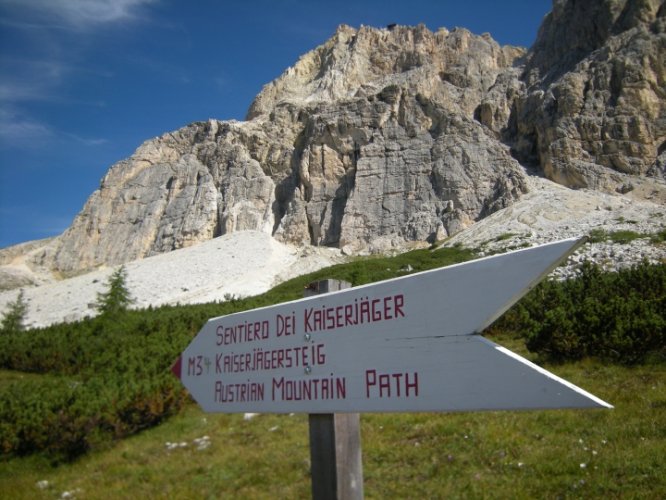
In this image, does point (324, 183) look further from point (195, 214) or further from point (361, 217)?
point (195, 214)

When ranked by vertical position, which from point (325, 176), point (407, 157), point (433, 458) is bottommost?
point (433, 458)

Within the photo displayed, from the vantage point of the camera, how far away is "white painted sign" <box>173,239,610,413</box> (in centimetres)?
247

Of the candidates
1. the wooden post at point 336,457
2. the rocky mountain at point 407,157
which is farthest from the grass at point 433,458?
the rocky mountain at point 407,157

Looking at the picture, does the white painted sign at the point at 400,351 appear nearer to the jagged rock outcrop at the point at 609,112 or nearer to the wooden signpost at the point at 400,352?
the wooden signpost at the point at 400,352

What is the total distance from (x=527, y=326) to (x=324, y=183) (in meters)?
60.3

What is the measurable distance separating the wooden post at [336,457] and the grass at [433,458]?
8.44ft

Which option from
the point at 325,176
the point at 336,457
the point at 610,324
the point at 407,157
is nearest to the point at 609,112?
the point at 407,157

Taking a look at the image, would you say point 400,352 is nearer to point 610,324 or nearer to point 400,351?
point 400,351

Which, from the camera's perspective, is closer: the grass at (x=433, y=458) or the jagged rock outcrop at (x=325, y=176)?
the grass at (x=433, y=458)

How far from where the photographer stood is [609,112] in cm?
6675

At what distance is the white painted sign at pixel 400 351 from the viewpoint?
2.47m

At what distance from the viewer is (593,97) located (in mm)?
68062

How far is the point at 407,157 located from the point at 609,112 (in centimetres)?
2530

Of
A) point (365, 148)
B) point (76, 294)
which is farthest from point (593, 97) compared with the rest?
point (76, 294)
